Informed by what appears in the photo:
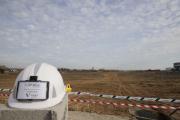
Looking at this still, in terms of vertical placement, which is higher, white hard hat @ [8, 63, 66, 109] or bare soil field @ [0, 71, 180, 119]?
white hard hat @ [8, 63, 66, 109]

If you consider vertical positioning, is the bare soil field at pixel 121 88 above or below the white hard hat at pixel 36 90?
below

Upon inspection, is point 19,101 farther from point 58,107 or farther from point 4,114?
point 58,107

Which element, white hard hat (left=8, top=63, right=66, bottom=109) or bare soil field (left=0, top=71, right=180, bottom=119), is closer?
white hard hat (left=8, top=63, right=66, bottom=109)

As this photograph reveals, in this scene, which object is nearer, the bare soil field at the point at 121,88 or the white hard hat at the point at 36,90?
the white hard hat at the point at 36,90

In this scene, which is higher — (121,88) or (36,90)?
(36,90)

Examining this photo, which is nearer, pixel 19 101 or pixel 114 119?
pixel 19 101

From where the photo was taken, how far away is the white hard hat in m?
4.65

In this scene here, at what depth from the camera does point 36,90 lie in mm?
4730

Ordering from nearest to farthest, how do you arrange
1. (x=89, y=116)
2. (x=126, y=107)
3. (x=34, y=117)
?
(x=34, y=117)
(x=89, y=116)
(x=126, y=107)

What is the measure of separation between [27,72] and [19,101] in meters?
0.74

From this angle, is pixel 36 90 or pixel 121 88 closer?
pixel 36 90

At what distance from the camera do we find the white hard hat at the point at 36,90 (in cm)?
465

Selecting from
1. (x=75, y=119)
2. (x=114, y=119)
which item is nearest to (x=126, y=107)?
(x=114, y=119)

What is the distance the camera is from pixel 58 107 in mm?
4762
